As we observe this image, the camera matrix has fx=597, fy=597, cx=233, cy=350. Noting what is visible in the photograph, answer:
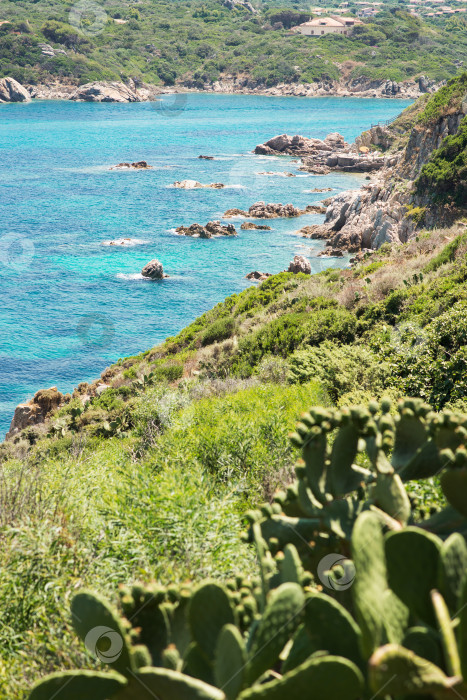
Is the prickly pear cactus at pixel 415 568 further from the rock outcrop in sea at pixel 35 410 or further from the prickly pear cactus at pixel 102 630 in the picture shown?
the rock outcrop in sea at pixel 35 410

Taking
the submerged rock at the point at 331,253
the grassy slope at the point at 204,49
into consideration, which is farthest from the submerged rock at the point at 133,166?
the grassy slope at the point at 204,49

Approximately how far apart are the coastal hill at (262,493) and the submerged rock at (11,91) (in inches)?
5342

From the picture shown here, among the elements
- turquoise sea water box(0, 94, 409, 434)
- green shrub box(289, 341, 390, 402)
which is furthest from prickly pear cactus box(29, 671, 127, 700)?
turquoise sea water box(0, 94, 409, 434)

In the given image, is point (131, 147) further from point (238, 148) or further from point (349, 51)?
point (349, 51)

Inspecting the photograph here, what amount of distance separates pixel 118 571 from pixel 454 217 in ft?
111

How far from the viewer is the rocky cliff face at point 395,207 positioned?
132 feet

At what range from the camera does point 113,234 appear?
56.8 meters

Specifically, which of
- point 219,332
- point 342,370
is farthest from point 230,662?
point 219,332

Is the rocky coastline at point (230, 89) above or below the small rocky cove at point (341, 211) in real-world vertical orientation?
above

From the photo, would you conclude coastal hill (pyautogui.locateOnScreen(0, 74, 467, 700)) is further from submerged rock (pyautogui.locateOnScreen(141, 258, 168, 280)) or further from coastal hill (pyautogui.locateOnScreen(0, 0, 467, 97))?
coastal hill (pyautogui.locateOnScreen(0, 0, 467, 97))

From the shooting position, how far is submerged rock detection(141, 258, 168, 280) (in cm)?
4641

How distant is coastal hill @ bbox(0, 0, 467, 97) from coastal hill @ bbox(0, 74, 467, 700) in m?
145

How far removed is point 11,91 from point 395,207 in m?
118

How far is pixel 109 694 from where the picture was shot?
3.07 meters
